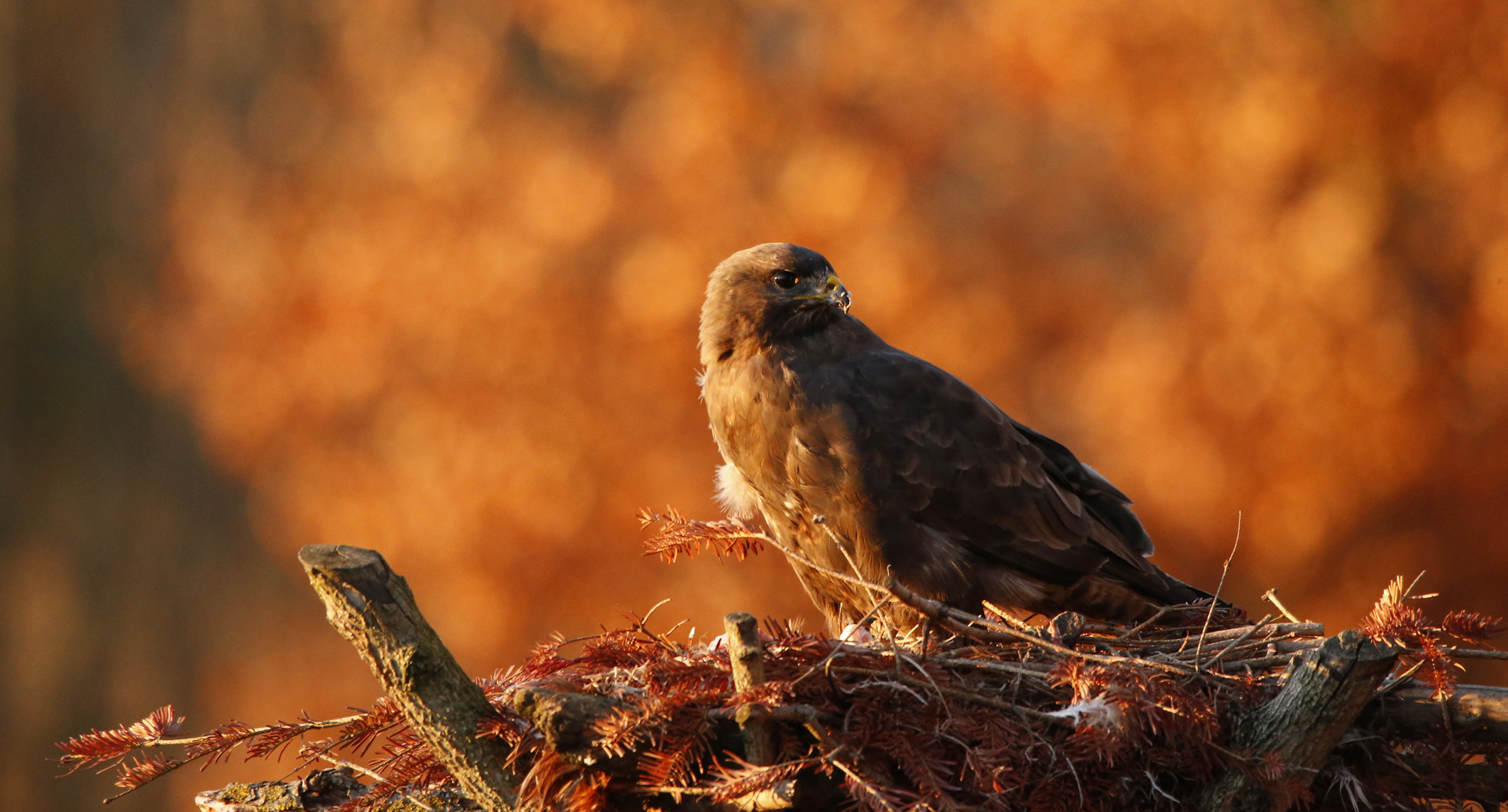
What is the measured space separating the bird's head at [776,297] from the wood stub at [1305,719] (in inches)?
55.0

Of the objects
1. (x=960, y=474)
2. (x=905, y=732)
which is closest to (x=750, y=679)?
(x=905, y=732)

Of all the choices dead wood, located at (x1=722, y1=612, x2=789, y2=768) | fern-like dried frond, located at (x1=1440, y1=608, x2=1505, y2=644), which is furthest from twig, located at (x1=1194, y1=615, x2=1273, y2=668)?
dead wood, located at (x1=722, y1=612, x2=789, y2=768)

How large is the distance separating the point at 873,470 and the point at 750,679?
3.72ft

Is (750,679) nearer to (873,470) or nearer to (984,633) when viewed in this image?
(984,633)

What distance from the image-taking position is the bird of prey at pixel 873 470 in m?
2.70

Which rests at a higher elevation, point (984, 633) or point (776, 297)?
point (776, 297)

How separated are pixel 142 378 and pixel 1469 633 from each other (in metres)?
6.12

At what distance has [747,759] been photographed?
66.3 inches

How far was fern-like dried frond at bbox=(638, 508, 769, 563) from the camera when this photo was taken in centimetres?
246

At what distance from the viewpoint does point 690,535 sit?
249 centimetres

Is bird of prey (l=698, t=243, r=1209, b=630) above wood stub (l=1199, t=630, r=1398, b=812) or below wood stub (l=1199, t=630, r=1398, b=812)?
above

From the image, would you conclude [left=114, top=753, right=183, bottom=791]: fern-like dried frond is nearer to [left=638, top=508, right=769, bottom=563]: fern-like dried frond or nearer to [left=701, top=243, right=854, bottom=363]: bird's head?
[left=638, top=508, right=769, bottom=563]: fern-like dried frond

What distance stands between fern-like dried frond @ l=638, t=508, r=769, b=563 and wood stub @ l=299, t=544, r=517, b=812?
717 mm

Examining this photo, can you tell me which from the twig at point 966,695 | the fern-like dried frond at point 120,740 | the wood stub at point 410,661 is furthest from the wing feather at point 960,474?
the fern-like dried frond at point 120,740
